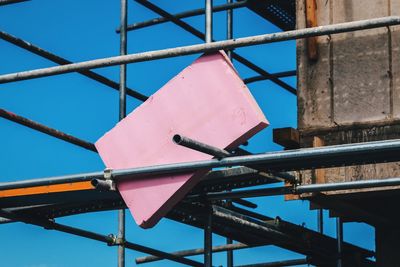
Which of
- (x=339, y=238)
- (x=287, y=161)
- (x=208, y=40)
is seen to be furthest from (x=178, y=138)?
(x=339, y=238)

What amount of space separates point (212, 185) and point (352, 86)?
162 centimetres

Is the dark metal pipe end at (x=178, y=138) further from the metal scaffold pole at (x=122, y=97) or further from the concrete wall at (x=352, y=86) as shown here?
the metal scaffold pole at (x=122, y=97)

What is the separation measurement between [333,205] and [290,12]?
397 cm

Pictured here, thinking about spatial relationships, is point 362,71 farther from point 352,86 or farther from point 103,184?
point 103,184

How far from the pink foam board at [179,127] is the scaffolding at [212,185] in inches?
6.7

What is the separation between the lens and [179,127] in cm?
905

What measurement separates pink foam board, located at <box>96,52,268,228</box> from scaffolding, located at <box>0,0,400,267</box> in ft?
0.56

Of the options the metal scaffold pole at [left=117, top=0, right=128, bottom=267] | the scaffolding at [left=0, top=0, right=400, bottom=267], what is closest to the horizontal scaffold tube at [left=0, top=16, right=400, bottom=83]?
the scaffolding at [left=0, top=0, right=400, bottom=267]

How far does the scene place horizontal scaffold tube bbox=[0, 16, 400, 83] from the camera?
809 cm

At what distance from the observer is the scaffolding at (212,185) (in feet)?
27.2

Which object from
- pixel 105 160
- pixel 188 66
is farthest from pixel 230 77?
pixel 105 160

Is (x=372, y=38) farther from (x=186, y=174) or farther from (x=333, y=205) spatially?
(x=186, y=174)

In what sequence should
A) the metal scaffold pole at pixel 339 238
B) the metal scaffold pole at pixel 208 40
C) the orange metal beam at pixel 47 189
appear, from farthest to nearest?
the metal scaffold pole at pixel 339 238
the orange metal beam at pixel 47 189
the metal scaffold pole at pixel 208 40

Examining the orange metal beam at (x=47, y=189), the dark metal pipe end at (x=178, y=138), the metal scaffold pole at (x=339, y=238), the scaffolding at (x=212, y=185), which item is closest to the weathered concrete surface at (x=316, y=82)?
the scaffolding at (x=212, y=185)
